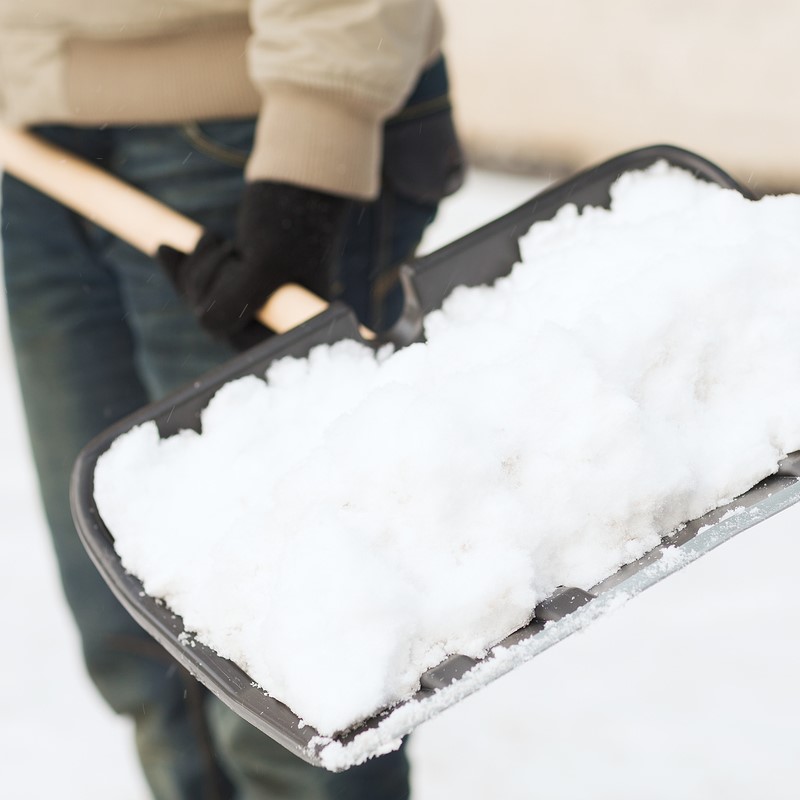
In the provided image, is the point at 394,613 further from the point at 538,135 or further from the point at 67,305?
the point at 538,135

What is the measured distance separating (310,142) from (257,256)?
131 millimetres

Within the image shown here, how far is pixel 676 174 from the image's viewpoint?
1065 millimetres

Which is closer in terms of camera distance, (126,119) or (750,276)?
(750,276)

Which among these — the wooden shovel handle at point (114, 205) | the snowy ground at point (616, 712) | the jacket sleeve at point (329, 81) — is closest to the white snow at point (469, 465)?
the wooden shovel handle at point (114, 205)

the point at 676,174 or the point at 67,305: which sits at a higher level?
the point at 676,174

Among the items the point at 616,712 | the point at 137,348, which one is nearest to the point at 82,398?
the point at 137,348

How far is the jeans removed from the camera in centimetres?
120

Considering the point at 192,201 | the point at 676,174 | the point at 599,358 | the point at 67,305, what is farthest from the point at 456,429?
A: the point at 67,305

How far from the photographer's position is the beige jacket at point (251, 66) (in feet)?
3.47

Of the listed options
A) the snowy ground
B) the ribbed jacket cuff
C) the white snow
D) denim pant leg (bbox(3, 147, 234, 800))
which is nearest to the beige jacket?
the ribbed jacket cuff

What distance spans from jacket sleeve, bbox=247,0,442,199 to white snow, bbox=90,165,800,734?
0.26 m

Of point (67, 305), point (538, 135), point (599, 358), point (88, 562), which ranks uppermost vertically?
point (599, 358)

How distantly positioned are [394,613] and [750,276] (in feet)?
1.37

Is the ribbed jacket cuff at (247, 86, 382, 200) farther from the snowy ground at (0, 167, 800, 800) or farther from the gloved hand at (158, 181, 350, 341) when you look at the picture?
the snowy ground at (0, 167, 800, 800)
